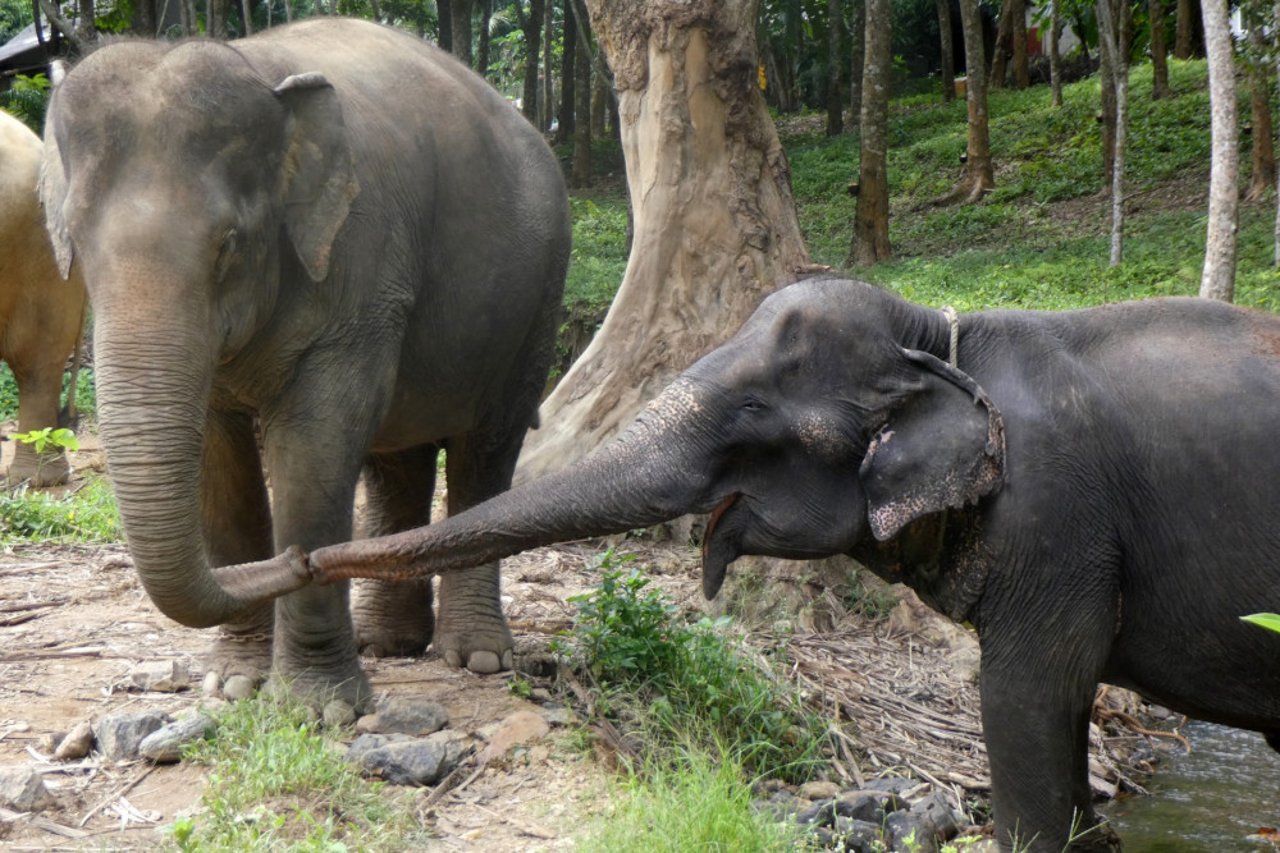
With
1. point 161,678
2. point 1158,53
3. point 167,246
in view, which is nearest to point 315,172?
point 167,246

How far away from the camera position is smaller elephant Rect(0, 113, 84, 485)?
8.88m

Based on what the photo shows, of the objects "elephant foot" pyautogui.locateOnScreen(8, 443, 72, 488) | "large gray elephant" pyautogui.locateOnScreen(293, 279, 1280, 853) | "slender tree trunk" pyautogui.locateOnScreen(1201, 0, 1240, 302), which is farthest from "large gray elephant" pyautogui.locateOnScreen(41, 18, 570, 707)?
"slender tree trunk" pyautogui.locateOnScreen(1201, 0, 1240, 302)

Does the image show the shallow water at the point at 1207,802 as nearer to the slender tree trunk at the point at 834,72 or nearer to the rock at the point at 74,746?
the rock at the point at 74,746

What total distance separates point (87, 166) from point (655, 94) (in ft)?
12.9

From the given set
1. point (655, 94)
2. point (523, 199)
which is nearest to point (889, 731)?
point (523, 199)

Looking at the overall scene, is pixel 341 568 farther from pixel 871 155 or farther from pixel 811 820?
pixel 871 155

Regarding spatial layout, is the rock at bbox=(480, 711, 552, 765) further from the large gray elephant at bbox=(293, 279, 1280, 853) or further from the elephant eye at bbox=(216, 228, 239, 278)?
the elephant eye at bbox=(216, 228, 239, 278)

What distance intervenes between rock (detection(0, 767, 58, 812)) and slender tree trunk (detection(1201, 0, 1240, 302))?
764cm

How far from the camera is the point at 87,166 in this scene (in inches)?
149

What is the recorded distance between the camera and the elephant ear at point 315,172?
423cm

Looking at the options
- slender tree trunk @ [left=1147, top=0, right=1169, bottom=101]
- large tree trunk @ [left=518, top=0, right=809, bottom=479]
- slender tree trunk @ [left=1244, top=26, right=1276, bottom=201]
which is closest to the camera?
large tree trunk @ [left=518, top=0, right=809, bottom=479]

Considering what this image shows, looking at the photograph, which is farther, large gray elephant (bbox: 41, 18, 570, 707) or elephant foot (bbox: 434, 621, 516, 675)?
elephant foot (bbox: 434, 621, 516, 675)

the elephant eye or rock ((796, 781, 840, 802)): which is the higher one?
the elephant eye

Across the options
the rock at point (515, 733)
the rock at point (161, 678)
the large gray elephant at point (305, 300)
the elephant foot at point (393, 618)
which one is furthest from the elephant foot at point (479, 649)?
the rock at point (161, 678)
